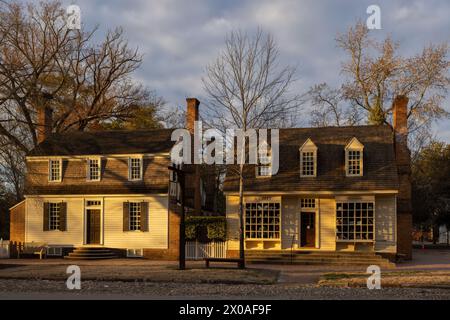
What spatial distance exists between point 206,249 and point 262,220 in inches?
138

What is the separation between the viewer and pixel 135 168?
110 ft

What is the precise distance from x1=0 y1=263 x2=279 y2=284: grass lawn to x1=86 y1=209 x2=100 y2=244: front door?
8.60m

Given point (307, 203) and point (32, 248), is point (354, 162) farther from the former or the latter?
point (32, 248)

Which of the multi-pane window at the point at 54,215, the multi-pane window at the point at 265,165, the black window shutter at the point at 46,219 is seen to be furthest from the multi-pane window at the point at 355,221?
the black window shutter at the point at 46,219

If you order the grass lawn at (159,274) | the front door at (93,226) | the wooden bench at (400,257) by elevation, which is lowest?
the wooden bench at (400,257)

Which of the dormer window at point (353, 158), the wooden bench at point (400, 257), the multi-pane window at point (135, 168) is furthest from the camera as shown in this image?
the multi-pane window at point (135, 168)

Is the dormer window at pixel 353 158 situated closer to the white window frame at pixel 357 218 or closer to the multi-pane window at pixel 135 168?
the white window frame at pixel 357 218

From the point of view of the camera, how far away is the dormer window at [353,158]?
1211 inches

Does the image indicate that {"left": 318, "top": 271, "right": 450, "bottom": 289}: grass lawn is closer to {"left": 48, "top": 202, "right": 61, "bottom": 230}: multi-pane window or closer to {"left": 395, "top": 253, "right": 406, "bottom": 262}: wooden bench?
{"left": 395, "top": 253, "right": 406, "bottom": 262}: wooden bench

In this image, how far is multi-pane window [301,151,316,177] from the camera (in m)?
31.3

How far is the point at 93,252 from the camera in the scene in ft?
105

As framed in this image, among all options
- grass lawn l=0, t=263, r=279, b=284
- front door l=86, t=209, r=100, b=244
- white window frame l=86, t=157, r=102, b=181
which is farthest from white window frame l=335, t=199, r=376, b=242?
white window frame l=86, t=157, r=102, b=181

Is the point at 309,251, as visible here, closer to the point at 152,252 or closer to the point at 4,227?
the point at 152,252

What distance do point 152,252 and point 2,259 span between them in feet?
27.8
